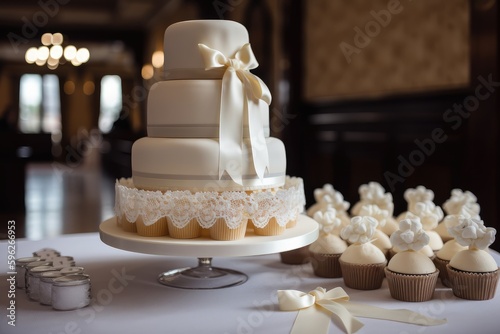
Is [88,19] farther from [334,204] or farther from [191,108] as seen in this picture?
[191,108]

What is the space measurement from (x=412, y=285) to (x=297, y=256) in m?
0.52

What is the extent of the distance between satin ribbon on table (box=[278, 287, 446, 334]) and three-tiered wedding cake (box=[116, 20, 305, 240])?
0.74ft

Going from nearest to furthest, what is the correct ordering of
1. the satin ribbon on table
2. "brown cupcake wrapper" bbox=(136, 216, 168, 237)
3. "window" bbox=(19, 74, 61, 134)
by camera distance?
the satin ribbon on table, "brown cupcake wrapper" bbox=(136, 216, 168, 237), "window" bbox=(19, 74, 61, 134)

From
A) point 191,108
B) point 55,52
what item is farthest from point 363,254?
point 55,52

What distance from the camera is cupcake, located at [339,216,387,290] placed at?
1.62 meters

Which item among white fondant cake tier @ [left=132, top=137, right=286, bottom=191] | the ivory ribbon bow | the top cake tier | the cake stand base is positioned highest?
the top cake tier

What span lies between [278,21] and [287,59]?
0.65m

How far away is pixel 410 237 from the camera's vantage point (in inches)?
59.5

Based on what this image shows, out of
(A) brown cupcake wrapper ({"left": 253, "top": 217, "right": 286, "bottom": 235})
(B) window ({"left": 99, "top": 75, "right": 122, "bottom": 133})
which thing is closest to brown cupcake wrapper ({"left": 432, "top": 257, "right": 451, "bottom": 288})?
(A) brown cupcake wrapper ({"left": 253, "top": 217, "right": 286, "bottom": 235})

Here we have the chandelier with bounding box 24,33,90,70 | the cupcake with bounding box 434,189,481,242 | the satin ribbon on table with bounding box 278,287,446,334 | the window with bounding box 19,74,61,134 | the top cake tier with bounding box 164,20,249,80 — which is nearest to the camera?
the satin ribbon on table with bounding box 278,287,446,334

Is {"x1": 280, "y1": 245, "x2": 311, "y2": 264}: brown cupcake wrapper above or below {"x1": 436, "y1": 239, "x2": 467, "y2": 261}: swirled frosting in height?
below

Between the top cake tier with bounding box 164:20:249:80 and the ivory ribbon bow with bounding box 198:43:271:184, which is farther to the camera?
the top cake tier with bounding box 164:20:249:80

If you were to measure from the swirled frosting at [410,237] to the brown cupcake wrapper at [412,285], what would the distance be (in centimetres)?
8

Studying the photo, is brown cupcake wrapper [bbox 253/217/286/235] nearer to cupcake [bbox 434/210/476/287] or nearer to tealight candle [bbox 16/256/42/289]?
cupcake [bbox 434/210/476/287]
